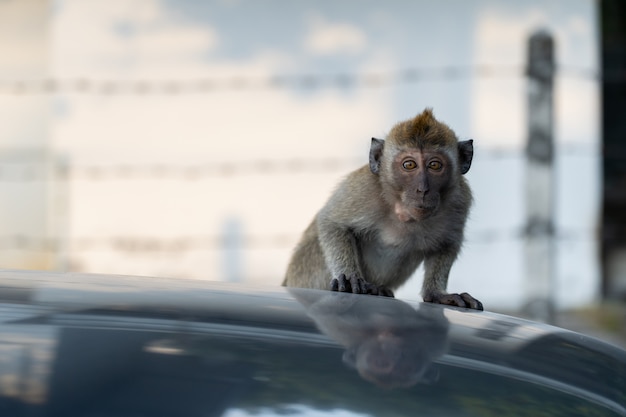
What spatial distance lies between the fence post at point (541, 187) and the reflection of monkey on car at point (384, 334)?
17.2 ft

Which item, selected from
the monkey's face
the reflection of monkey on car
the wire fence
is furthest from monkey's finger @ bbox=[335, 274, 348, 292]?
the wire fence

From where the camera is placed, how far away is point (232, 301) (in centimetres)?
222

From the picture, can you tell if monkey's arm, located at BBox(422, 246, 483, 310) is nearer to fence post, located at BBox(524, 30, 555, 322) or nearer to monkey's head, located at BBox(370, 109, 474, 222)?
monkey's head, located at BBox(370, 109, 474, 222)

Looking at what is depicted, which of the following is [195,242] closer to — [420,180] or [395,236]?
[395,236]

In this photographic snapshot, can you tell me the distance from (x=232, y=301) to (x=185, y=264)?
6.68 m

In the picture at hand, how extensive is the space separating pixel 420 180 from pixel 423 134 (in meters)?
0.21

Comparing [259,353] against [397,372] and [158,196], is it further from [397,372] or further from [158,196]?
[158,196]

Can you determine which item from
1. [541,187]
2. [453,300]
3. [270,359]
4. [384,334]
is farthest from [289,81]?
[270,359]

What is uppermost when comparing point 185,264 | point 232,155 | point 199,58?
point 199,58

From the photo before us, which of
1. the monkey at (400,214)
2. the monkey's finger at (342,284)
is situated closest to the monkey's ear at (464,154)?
the monkey at (400,214)

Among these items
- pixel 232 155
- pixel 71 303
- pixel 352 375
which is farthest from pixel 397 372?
pixel 232 155

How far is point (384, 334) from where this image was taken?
1986 millimetres

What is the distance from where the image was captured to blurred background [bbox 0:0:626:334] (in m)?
8.64

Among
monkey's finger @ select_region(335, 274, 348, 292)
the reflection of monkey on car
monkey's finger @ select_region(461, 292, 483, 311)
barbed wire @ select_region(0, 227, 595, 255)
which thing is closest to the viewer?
the reflection of monkey on car
